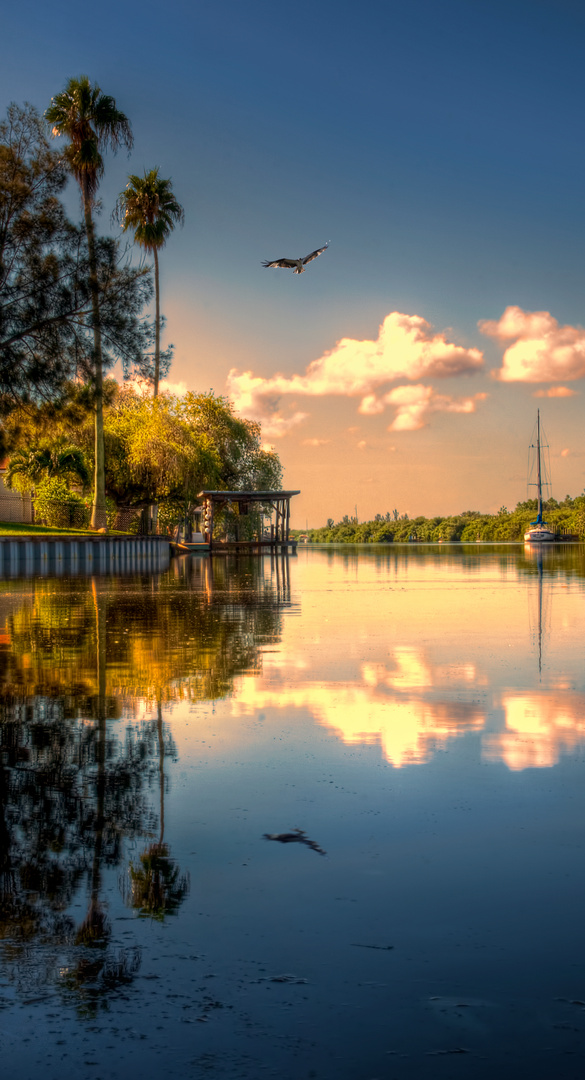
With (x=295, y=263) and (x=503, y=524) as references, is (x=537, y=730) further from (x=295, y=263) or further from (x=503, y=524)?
(x=503, y=524)

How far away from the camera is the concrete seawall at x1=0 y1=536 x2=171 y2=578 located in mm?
34031

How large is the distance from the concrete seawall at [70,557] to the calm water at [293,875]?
80.8 ft

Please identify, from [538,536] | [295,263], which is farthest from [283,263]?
[538,536]

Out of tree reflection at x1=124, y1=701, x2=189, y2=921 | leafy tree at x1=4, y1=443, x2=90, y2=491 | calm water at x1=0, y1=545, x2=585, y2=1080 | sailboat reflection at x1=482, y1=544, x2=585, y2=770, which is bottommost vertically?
sailboat reflection at x1=482, y1=544, x2=585, y2=770

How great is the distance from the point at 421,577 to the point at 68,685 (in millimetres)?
21229

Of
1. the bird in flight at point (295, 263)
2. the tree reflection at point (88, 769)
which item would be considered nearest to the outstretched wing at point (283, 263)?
the bird in flight at point (295, 263)

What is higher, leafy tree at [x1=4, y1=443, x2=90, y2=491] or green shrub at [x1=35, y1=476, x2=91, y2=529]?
leafy tree at [x1=4, y1=443, x2=90, y2=491]

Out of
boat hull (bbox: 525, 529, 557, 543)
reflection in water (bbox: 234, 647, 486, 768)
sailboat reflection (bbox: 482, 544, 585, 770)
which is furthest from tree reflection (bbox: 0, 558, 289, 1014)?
boat hull (bbox: 525, 529, 557, 543)

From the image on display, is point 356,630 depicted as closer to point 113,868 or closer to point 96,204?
point 113,868

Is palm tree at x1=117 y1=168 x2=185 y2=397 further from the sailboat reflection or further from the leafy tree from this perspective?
the sailboat reflection

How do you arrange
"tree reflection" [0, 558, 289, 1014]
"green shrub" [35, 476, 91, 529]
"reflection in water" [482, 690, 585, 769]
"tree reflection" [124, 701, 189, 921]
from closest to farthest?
"tree reflection" [0, 558, 289, 1014]
"tree reflection" [124, 701, 189, 921]
"reflection in water" [482, 690, 585, 769]
"green shrub" [35, 476, 91, 529]

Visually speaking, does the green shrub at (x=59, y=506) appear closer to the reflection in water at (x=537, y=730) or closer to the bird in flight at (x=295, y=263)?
the bird in flight at (x=295, y=263)

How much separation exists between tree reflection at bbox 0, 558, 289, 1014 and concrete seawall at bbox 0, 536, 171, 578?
66.0 ft

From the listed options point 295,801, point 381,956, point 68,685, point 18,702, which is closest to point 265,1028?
point 381,956
